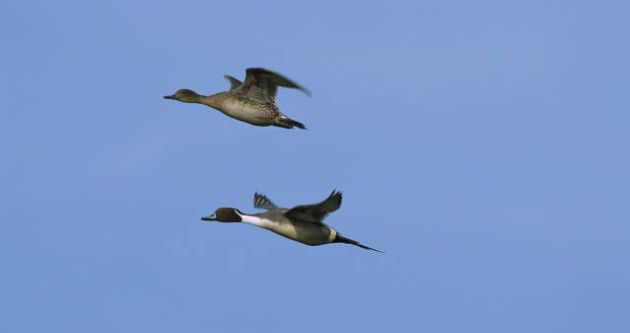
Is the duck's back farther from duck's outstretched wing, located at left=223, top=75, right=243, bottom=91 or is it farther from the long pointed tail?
duck's outstretched wing, located at left=223, top=75, right=243, bottom=91

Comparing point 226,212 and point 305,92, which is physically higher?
point 305,92

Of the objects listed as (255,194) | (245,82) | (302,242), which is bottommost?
(302,242)

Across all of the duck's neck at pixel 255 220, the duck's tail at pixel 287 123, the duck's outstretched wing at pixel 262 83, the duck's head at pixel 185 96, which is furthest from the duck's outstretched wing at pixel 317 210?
the duck's head at pixel 185 96

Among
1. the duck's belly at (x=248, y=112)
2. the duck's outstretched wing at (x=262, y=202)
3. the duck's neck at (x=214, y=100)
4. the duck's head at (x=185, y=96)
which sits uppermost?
the duck's head at (x=185, y=96)

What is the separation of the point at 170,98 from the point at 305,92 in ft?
15.2

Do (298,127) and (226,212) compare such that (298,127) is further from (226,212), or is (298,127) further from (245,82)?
(226,212)

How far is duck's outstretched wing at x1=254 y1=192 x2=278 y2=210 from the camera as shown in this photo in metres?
23.1

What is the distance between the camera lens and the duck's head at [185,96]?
81.3 ft

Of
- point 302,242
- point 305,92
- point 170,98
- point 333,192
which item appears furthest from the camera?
point 170,98

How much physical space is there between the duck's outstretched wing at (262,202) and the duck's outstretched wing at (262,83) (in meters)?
1.77

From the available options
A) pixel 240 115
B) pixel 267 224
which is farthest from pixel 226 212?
pixel 240 115

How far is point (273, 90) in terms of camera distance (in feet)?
77.5

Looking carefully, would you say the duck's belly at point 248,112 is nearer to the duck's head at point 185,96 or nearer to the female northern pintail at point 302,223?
the duck's head at point 185,96

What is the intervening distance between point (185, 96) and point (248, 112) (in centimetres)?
205
